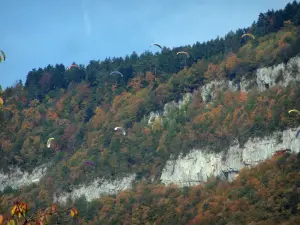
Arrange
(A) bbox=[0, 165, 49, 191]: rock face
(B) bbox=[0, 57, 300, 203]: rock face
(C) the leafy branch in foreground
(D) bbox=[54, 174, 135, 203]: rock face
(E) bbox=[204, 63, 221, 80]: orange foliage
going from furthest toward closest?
1. (A) bbox=[0, 165, 49, 191]: rock face
2. (E) bbox=[204, 63, 221, 80]: orange foliage
3. (D) bbox=[54, 174, 135, 203]: rock face
4. (B) bbox=[0, 57, 300, 203]: rock face
5. (C) the leafy branch in foreground

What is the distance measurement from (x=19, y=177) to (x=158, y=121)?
19.7m

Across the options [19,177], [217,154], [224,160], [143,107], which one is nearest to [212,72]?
[143,107]

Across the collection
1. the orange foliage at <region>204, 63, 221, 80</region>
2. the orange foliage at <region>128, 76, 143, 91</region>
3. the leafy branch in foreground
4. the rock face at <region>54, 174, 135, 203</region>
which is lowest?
the rock face at <region>54, 174, 135, 203</region>

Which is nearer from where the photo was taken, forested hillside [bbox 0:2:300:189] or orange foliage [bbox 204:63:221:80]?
forested hillside [bbox 0:2:300:189]

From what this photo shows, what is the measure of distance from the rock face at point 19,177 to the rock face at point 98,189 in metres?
6.80

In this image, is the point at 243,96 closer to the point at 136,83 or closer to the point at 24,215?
the point at 136,83

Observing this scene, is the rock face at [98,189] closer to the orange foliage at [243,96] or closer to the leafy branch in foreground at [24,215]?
the orange foliage at [243,96]

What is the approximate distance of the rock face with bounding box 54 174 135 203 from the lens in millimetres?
58594

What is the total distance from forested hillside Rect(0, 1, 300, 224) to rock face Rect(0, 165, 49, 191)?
1.00 metres

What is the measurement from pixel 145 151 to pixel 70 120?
62.9 ft

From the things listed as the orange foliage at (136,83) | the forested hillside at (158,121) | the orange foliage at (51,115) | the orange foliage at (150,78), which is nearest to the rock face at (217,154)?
the forested hillside at (158,121)

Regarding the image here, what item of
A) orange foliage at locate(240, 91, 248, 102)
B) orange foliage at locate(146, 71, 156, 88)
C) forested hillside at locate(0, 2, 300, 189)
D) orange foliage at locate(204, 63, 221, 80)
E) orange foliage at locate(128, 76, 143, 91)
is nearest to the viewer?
forested hillside at locate(0, 2, 300, 189)

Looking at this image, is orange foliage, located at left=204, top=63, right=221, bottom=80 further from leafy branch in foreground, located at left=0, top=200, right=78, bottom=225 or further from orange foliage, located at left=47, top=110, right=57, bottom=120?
leafy branch in foreground, located at left=0, top=200, right=78, bottom=225

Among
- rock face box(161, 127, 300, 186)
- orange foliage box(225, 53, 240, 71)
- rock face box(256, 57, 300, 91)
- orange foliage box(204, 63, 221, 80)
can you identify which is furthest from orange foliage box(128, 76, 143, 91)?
rock face box(256, 57, 300, 91)
